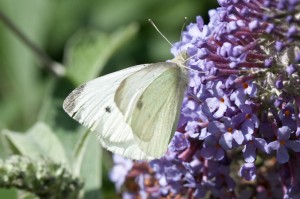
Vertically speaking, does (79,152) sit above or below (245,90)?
below

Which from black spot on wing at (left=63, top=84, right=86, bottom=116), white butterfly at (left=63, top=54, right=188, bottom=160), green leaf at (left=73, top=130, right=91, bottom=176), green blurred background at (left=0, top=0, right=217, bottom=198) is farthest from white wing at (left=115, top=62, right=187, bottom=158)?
green blurred background at (left=0, top=0, right=217, bottom=198)

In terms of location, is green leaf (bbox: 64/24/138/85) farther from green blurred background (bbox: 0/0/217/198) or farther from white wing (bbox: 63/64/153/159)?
white wing (bbox: 63/64/153/159)

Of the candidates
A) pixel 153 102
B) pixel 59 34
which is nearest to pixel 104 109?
pixel 153 102

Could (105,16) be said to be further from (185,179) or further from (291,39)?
(291,39)

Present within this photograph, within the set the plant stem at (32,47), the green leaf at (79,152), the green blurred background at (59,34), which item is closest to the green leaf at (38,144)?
the green leaf at (79,152)

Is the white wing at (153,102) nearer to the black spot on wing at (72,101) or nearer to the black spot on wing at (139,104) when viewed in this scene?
the black spot on wing at (139,104)

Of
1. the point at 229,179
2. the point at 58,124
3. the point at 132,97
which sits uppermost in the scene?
the point at 132,97

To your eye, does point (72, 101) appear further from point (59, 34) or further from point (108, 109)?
point (59, 34)

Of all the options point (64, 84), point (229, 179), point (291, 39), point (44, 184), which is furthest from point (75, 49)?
point (291, 39)
